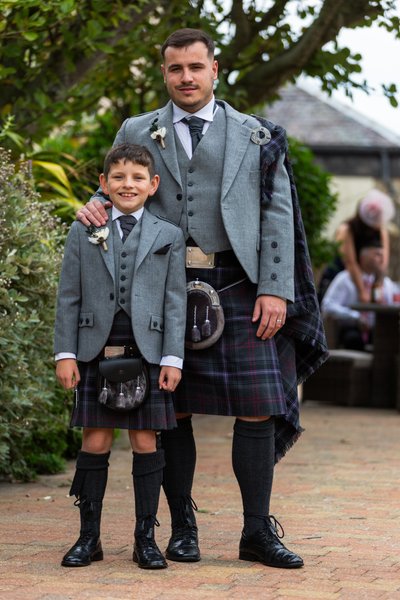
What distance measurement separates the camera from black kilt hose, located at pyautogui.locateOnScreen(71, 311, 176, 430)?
4.48 metres

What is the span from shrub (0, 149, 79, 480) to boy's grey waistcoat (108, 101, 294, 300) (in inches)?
51.3

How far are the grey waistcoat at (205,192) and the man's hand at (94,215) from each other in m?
0.29

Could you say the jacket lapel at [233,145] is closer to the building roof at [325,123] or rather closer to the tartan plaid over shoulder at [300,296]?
the tartan plaid over shoulder at [300,296]

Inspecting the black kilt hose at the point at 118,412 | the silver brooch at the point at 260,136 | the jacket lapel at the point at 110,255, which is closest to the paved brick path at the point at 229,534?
the black kilt hose at the point at 118,412

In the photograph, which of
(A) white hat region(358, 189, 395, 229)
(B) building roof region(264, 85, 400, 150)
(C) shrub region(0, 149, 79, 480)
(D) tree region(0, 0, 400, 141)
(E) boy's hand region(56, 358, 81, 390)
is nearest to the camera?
(E) boy's hand region(56, 358, 81, 390)

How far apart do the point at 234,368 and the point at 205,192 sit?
65 centimetres

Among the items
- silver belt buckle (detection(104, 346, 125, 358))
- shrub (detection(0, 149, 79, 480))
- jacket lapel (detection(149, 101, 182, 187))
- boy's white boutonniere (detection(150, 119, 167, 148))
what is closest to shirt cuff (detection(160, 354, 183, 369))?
silver belt buckle (detection(104, 346, 125, 358))

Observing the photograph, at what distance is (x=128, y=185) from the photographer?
455 centimetres

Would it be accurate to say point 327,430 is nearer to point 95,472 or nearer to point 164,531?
point 164,531

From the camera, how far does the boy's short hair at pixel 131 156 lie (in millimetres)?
4555

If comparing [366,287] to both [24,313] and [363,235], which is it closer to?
[363,235]

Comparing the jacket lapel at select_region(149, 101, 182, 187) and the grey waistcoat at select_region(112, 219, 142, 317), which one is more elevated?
the jacket lapel at select_region(149, 101, 182, 187)

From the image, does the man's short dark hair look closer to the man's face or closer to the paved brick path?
the man's face

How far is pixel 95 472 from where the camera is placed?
4586 millimetres
